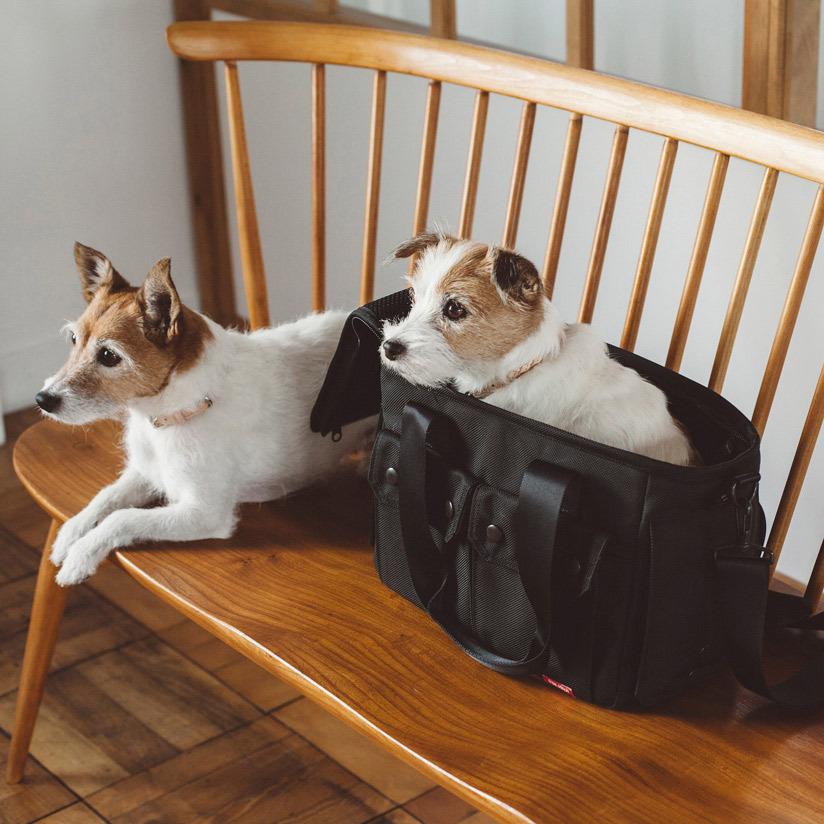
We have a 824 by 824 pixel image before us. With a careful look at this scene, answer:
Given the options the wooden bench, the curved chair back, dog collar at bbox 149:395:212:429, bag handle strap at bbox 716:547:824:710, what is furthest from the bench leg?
bag handle strap at bbox 716:547:824:710

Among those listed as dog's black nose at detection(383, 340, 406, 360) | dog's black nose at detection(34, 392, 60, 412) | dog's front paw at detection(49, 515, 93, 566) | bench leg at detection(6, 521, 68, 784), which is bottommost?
bench leg at detection(6, 521, 68, 784)

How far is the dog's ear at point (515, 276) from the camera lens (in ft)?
3.22

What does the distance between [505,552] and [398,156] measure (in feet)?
4.44

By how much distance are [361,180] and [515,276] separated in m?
1.35

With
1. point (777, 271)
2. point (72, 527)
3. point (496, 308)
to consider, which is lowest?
point (72, 527)

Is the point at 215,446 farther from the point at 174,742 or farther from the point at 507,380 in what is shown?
the point at 174,742

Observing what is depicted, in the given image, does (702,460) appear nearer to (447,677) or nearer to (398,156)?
(447,677)

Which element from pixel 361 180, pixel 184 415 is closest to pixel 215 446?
pixel 184 415

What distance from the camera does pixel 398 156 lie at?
218 cm

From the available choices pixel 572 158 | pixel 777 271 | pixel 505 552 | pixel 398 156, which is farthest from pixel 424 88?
pixel 505 552

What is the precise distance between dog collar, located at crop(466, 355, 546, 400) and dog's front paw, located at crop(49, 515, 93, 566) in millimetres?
472

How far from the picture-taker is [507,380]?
40.8 inches

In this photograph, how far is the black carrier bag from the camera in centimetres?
90

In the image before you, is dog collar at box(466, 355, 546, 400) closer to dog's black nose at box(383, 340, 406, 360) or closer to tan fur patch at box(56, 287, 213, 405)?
dog's black nose at box(383, 340, 406, 360)
